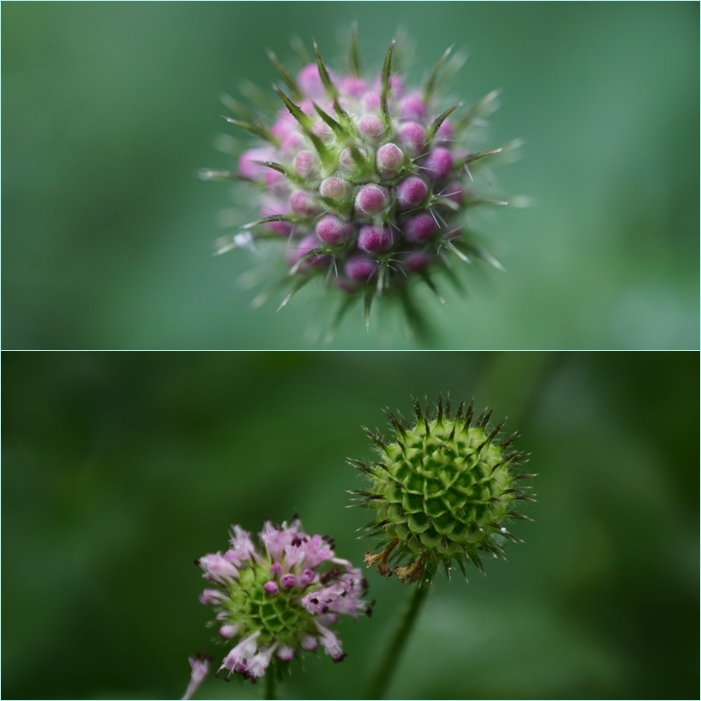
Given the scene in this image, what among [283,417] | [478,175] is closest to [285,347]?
[283,417]

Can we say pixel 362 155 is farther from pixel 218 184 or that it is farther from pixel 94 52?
pixel 94 52

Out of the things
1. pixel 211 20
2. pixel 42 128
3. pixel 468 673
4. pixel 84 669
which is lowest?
pixel 84 669

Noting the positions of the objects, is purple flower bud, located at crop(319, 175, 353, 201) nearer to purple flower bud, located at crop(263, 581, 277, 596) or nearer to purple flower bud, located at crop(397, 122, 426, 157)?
purple flower bud, located at crop(397, 122, 426, 157)

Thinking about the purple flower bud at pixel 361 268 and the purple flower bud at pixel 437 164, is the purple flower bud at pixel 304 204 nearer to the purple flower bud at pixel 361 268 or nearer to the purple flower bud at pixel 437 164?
the purple flower bud at pixel 361 268

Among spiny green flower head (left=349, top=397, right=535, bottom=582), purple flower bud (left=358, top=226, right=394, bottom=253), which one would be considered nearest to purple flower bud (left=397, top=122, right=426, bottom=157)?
purple flower bud (left=358, top=226, right=394, bottom=253)

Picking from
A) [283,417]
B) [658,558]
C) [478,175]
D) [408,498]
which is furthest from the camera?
[283,417]

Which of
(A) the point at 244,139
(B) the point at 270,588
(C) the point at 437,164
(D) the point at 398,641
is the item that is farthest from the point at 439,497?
(A) the point at 244,139
